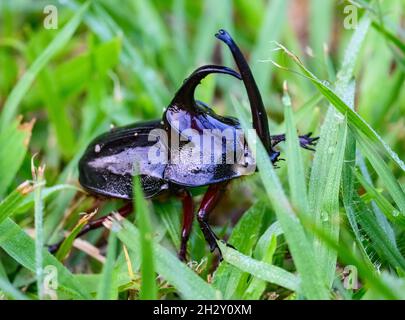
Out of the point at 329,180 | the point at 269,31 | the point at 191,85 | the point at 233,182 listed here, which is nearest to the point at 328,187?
the point at 329,180

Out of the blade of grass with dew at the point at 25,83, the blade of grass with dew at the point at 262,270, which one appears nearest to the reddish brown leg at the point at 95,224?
the blade of grass with dew at the point at 262,270

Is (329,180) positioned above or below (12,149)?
below

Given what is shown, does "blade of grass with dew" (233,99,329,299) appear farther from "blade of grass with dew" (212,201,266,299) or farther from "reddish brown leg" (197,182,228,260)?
"reddish brown leg" (197,182,228,260)

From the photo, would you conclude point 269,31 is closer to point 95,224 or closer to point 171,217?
point 171,217

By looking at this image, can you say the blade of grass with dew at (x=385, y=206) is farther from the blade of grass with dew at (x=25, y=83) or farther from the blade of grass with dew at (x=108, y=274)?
the blade of grass with dew at (x=25, y=83)
